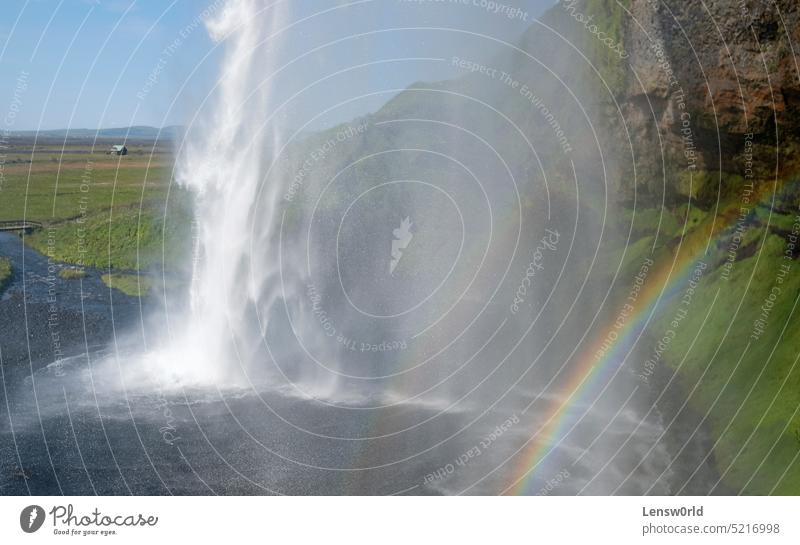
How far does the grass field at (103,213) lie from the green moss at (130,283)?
2.47ft

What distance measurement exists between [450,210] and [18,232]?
64.6 feet

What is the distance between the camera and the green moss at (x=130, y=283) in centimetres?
2907

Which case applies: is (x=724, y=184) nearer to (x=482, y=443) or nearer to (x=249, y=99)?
(x=482, y=443)

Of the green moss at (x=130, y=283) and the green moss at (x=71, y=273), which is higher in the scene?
the green moss at (x=71, y=273)

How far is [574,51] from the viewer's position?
26.2 meters

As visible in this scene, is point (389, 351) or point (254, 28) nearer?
point (254, 28)

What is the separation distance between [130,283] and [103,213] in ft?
25.3

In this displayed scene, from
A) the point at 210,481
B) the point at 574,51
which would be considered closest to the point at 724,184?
the point at 574,51

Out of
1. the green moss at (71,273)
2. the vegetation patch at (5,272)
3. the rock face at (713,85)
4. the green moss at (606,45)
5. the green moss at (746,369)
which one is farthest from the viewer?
the green moss at (71,273)

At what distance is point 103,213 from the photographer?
3572cm
